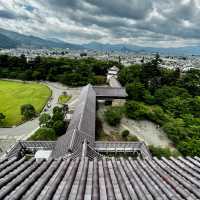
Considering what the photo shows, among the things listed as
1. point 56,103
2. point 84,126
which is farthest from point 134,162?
point 56,103

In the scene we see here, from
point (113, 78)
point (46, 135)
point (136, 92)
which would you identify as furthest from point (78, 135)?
point (113, 78)

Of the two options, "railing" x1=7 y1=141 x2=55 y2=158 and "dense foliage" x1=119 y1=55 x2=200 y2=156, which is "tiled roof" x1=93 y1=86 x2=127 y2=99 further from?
"railing" x1=7 y1=141 x2=55 y2=158

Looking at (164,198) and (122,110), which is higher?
(164,198)

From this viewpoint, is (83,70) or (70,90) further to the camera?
(83,70)

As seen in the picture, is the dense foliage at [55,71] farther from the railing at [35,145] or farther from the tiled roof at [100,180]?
the tiled roof at [100,180]

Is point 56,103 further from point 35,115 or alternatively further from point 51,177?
point 51,177

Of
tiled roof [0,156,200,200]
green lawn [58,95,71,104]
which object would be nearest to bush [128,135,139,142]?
green lawn [58,95,71,104]
